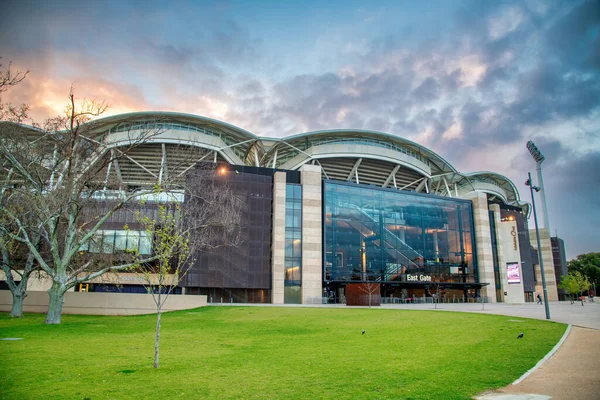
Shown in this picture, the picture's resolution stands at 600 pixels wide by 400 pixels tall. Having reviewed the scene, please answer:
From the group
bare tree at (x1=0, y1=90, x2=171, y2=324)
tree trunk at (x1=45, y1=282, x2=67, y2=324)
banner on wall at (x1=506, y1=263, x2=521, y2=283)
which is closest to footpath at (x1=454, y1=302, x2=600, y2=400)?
bare tree at (x1=0, y1=90, x2=171, y2=324)

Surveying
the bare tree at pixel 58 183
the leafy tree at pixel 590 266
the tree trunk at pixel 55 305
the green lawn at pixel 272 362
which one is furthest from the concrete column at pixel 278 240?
the leafy tree at pixel 590 266

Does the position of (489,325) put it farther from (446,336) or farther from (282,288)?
(282,288)

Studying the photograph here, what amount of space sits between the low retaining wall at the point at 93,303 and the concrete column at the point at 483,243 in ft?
170

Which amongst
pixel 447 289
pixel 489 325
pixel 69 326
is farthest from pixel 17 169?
pixel 447 289

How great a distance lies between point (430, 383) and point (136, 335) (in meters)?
13.7

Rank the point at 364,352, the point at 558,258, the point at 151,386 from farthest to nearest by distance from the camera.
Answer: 1. the point at 558,258
2. the point at 364,352
3. the point at 151,386

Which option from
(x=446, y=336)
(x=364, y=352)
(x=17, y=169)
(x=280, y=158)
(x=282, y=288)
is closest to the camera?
(x=364, y=352)

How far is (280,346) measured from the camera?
1459 centimetres

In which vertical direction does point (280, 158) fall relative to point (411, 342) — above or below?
above

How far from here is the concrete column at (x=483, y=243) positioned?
6425cm

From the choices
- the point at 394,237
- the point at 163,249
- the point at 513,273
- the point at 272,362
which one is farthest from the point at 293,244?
the point at 272,362

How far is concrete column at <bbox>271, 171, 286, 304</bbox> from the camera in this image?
161 feet

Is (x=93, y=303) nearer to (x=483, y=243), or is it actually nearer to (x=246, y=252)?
(x=246, y=252)

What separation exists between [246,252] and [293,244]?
5.95 metres
